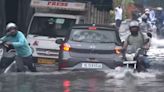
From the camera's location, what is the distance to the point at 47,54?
20.5 meters

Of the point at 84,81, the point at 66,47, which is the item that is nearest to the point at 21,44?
the point at 66,47

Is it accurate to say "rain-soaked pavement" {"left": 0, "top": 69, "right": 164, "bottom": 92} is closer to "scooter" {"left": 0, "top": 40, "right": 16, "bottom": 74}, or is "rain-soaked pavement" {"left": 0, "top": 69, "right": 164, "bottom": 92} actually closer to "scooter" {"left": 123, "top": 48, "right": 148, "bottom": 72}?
"scooter" {"left": 123, "top": 48, "right": 148, "bottom": 72}

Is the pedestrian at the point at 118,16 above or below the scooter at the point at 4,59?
below

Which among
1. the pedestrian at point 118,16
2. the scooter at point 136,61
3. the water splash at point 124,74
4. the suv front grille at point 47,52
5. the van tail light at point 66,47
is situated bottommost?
the pedestrian at point 118,16

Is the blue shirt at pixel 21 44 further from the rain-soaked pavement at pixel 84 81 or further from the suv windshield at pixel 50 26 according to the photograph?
the suv windshield at pixel 50 26

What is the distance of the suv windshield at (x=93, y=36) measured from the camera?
16.6m

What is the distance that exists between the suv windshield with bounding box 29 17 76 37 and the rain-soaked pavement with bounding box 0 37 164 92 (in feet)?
14.5

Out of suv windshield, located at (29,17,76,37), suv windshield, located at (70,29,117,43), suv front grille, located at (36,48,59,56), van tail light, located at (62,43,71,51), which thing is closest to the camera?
van tail light, located at (62,43,71,51)

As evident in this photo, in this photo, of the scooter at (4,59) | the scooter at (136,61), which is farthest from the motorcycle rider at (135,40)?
the scooter at (4,59)

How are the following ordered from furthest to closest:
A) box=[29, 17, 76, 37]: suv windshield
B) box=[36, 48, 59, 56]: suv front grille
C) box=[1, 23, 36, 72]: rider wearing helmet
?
box=[29, 17, 76, 37]: suv windshield < box=[36, 48, 59, 56]: suv front grille < box=[1, 23, 36, 72]: rider wearing helmet

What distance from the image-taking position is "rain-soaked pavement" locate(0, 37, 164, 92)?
42.6ft

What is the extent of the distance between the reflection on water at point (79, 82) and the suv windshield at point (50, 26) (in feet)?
14.5

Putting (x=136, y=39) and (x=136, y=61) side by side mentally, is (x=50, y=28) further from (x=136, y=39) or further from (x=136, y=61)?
(x=136, y=61)

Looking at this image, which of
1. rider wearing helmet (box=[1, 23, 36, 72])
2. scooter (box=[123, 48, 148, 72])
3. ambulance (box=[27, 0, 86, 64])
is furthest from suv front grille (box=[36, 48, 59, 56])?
rider wearing helmet (box=[1, 23, 36, 72])
